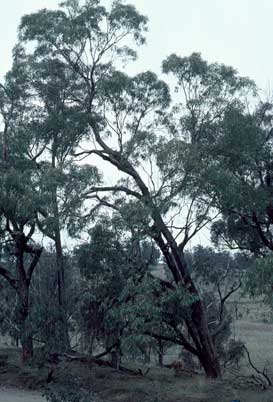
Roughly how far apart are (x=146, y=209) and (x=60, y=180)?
2.47 meters

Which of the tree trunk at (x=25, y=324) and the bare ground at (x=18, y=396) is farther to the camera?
the tree trunk at (x=25, y=324)

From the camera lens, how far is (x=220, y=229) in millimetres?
20656

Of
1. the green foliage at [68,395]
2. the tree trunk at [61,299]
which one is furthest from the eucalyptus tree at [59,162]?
the green foliage at [68,395]

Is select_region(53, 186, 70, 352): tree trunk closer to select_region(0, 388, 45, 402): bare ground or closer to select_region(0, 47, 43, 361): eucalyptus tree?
select_region(0, 47, 43, 361): eucalyptus tree

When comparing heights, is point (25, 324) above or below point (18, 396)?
above

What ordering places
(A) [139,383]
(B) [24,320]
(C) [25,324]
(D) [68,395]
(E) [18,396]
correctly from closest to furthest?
(D) [68,395]
(E) [18,396]
(A) [139,383]
(C) [25,324]
(B) [24,320]

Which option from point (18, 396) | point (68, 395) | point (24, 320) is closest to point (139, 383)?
point (18, 396)

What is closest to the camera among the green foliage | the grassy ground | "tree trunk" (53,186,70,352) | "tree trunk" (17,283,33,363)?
the green foliage

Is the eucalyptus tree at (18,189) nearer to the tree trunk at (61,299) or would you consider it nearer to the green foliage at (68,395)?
the tree trunk at (61,299)

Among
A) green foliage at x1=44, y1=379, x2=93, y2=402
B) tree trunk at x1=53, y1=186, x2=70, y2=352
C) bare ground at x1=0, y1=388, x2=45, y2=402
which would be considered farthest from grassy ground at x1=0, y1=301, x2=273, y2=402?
green foliage at x1=44, y1=379, x2=93, y2=402

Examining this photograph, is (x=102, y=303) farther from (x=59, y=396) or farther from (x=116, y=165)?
(x=59, y=396)

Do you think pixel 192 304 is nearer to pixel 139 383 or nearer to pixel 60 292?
pixel 139 383

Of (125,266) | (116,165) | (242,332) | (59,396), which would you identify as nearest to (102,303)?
(125,266)


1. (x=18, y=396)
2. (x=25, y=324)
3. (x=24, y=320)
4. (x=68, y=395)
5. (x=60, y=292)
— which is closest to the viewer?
(x=68, y=395)
